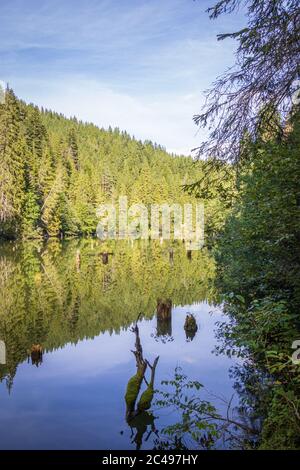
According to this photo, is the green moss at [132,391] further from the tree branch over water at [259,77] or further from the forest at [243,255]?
the tree branch over water at [259,77]

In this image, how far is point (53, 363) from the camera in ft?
41.6

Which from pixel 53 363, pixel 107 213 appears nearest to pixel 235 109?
pixel 53 363

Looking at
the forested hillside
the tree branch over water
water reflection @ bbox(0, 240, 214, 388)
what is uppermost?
the forested hillside

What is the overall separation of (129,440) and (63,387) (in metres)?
3.41

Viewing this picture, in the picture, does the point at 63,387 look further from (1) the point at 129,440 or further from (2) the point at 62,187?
(2) the point at 62,187

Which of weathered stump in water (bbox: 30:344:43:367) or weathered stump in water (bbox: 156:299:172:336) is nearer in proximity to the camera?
weathered stump in water (bbox: 30:344:43:367)

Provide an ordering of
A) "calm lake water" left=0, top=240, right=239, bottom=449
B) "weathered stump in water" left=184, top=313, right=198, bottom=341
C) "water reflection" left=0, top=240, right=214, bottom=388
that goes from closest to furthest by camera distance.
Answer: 1. "calm lake water" left=0, top=240, right=239, bottom=449
2. "water reflection" left=0, top=240, right=214, bottom=388
3. "weathered stump in water" left=184, top=313, right=198, bottom=341

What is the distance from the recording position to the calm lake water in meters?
8.68

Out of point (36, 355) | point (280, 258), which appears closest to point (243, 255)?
point (280, 258)

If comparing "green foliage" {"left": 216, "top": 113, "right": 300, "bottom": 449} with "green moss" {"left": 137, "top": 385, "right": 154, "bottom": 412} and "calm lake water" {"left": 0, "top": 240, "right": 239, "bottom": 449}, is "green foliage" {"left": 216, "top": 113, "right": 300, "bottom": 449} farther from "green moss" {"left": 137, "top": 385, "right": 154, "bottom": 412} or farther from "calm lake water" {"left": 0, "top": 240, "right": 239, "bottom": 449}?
"calm lake water" {"left": 0, "top": 240, "right": 239, "bottom": 449}

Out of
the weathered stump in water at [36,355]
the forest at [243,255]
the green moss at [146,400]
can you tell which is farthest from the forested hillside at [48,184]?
the green moss at [146,400]

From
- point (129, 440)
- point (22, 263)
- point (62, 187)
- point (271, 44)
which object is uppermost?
point (62, 187)

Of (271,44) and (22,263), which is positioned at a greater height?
(271,44)

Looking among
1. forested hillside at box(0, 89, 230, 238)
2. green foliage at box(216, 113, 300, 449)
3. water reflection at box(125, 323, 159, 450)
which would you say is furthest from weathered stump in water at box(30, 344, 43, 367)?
forested hillside at box(0, 89, 230, 238)
